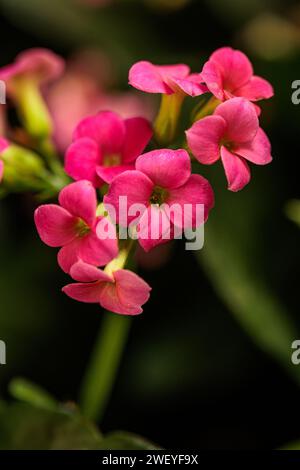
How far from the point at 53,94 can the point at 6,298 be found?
0.38 meters

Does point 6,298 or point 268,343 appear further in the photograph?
point 6,298

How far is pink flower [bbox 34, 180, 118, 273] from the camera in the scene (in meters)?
0.53

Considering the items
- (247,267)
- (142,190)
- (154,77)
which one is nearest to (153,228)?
(142,190)

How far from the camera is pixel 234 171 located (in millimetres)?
556

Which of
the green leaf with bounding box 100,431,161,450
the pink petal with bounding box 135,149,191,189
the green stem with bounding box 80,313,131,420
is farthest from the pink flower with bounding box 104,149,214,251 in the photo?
the green stem with bounding box 80,313,131,420

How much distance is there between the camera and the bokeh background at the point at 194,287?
0.96 metres

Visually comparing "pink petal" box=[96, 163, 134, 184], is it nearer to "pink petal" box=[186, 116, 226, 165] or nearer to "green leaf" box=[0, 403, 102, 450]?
"pink petal" box=[186, 116, 226, 165]

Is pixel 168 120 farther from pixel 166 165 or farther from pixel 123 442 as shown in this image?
pixel 123 442

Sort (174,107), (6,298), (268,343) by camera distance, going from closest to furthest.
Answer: (174,107)
(268,343)
(6,298)

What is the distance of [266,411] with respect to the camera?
0.97 meters

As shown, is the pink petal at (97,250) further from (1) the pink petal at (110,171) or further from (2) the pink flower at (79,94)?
(2) the pink flower at (79,94)

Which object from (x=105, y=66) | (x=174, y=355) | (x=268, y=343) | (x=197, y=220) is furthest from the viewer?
(x=105, y=66)
